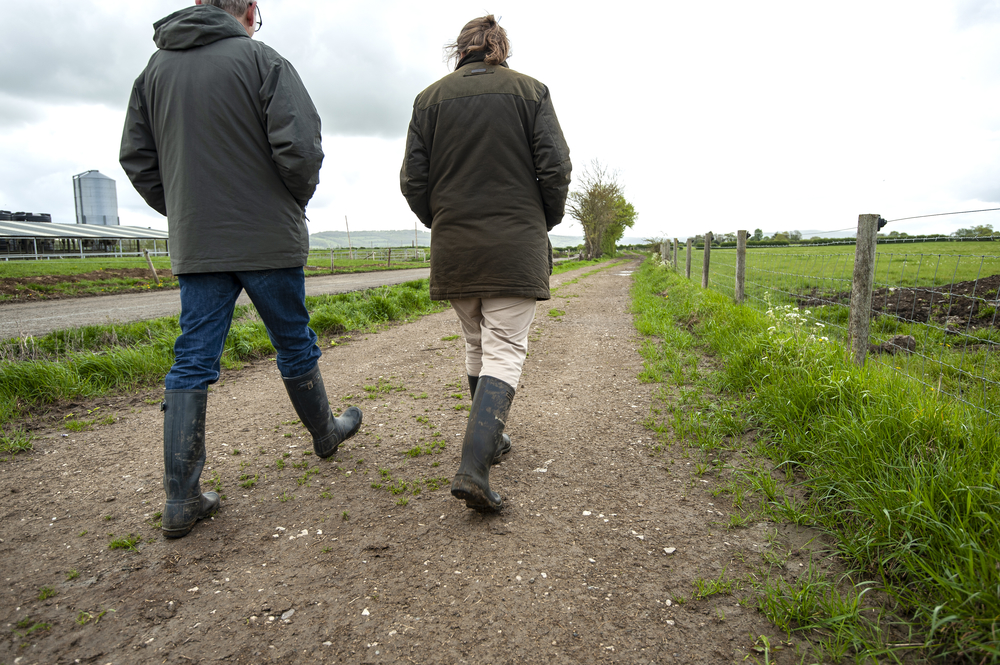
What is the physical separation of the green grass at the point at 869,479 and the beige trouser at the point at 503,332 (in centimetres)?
128

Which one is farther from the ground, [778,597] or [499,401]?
[499,401]

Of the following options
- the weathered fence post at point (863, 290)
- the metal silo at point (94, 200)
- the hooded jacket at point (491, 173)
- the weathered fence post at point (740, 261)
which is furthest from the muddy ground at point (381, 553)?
the metal silo at point (94, 200)

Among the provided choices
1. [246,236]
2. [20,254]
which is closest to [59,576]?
[246,236]

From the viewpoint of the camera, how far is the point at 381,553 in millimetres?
2041

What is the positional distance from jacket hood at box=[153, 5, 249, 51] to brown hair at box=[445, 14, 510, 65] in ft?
3.50

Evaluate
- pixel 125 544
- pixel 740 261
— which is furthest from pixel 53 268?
pixel 740 261

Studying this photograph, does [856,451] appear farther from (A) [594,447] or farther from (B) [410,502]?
(B) [410,502]

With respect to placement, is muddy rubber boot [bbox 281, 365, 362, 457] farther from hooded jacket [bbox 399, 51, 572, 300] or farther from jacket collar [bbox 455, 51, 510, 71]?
jacket collar [bbox 455, 51, 510, 71]

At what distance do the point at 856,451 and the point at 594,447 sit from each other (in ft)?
4.34

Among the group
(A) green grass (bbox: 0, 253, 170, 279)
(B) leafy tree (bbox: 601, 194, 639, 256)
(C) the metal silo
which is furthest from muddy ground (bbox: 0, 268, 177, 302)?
(C) the metal silo

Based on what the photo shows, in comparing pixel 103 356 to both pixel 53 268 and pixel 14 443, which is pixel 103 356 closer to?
pixel 14 443

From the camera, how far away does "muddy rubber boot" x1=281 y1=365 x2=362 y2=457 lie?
264 centimetres

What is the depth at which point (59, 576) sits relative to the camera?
6.32 ft

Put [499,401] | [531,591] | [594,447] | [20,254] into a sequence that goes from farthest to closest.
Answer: [20,254] → [594,447] → [499,401] → [531,591]
